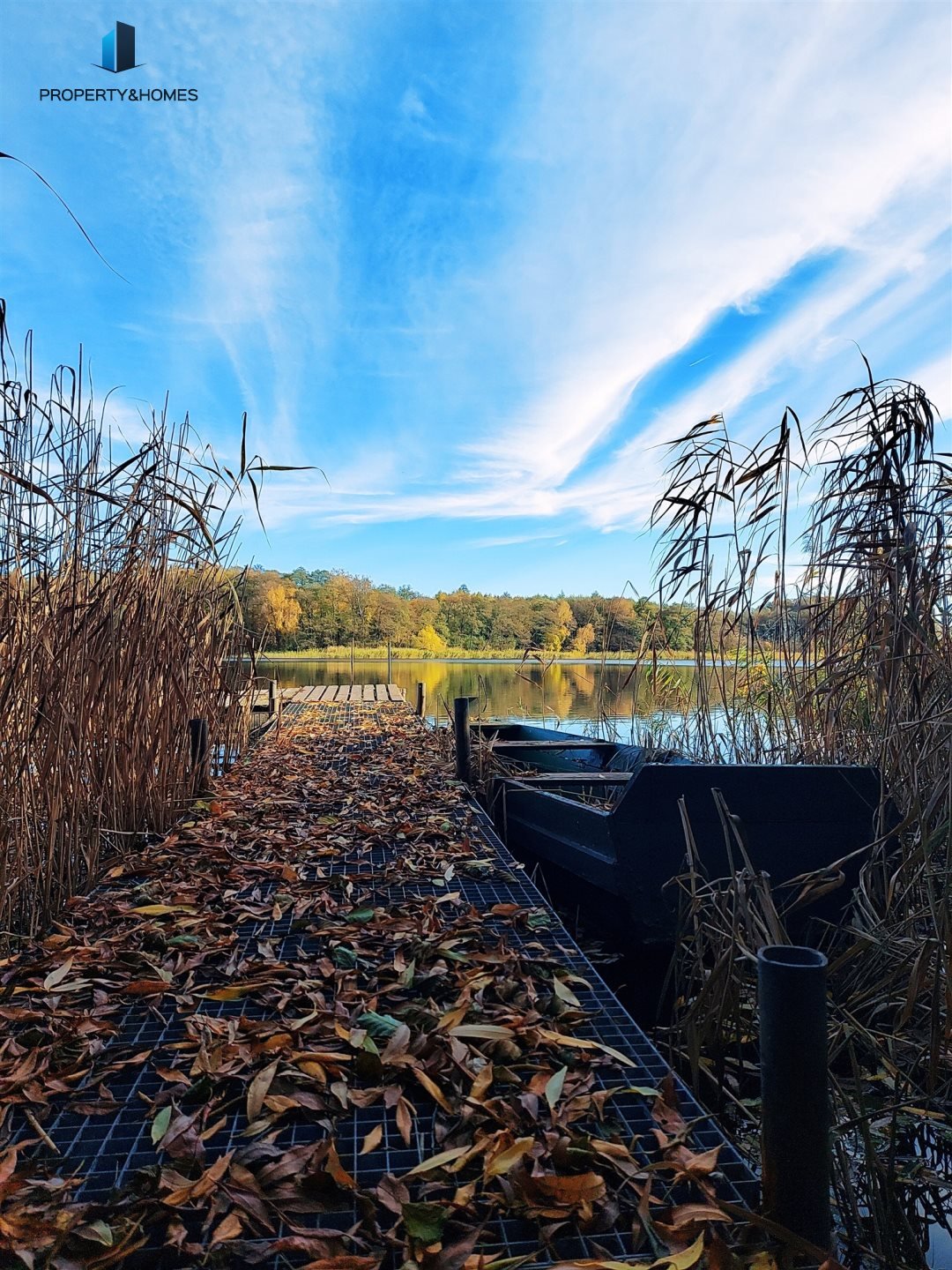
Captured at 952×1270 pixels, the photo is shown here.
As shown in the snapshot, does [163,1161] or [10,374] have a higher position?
[10,374]

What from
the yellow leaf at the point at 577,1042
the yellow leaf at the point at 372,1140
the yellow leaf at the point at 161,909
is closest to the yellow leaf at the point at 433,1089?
the yellow leaf at the point at 372,1140

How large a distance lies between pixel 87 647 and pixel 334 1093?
5.74 ft

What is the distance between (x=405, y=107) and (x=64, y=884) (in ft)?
27.1

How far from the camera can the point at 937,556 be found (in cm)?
259

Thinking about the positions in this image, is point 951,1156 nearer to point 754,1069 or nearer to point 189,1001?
point 754,1069

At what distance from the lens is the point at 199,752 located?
11.4 feet

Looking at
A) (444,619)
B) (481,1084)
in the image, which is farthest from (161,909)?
(444,619)

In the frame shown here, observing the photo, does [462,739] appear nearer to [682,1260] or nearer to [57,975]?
[57,975]

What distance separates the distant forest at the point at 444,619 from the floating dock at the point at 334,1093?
213cm

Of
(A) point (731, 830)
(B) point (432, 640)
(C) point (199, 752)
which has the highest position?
(B) point (432, 640)

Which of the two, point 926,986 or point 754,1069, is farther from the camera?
point 754,1069

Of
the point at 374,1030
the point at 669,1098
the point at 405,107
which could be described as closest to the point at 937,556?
the point at 669,1098

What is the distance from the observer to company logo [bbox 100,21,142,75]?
5.07 m

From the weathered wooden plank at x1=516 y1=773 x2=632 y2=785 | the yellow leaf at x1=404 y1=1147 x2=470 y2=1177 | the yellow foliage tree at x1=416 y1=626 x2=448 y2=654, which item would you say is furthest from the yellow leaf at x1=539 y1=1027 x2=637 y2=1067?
the yellow foliage tree at x1=416 y1=626 x2=448 y2=654
